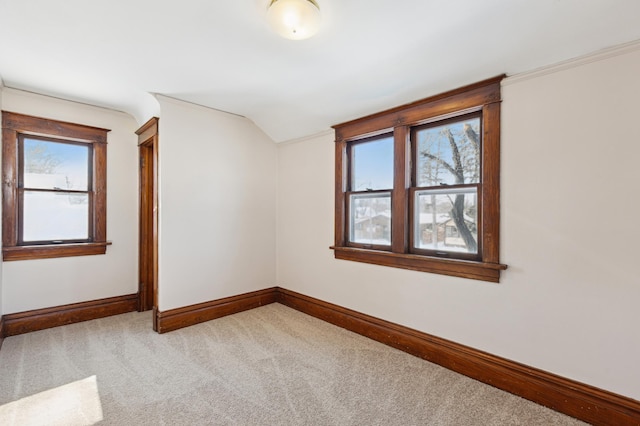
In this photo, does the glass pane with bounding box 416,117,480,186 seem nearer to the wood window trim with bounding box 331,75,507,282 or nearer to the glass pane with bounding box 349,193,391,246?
the wood window trim with bounding box 331,75,507,282

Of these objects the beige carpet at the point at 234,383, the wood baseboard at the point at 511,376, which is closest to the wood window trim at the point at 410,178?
the wood baseboard at the point at 511,376

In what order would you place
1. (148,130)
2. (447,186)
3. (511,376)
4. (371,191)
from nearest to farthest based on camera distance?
(511,376)
(447,186)
(371,191)
(148,130)

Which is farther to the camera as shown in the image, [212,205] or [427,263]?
[212,205]

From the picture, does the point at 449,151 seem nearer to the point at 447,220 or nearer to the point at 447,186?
the point at 447,186

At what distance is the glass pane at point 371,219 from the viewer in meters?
3.07

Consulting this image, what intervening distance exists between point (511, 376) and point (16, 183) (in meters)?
4.81

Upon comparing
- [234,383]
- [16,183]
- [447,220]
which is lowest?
[234,383]

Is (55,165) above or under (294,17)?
under

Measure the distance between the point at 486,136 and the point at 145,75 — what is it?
2925mm

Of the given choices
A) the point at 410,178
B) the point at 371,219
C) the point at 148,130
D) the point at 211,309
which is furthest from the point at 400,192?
the point at 148,130

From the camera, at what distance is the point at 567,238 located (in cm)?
194

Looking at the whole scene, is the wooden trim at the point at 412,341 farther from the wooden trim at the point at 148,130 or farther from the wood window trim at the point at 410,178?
the wooden trim at the point at 148,130

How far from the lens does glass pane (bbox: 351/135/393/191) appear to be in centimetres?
305

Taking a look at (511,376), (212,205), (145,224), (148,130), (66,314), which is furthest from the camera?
(145,224)
